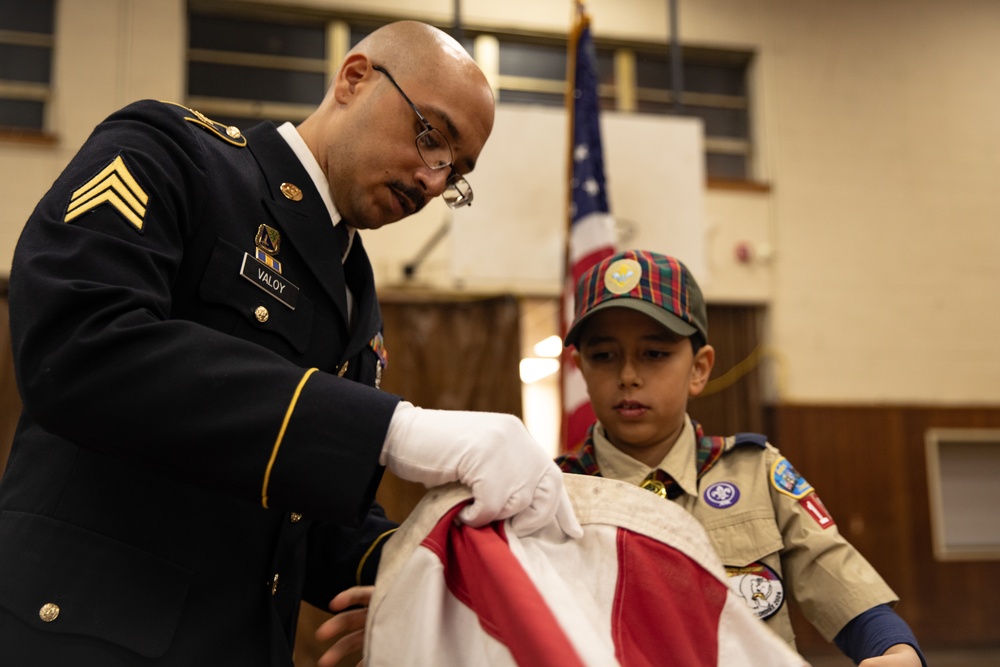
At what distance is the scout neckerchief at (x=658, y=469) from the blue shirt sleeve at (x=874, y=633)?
0.32 meters

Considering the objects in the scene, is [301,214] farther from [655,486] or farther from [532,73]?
[532,73]

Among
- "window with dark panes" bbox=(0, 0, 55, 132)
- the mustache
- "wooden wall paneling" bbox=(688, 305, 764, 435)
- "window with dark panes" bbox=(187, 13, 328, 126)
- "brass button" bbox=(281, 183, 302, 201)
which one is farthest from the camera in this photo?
"wooden wall paneling" bbox=(688, 305, 764, 435)

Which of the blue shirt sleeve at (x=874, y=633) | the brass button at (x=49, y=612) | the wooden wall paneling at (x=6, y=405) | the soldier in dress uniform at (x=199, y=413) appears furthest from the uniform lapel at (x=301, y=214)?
the wooden wall paneling at (x=6, y=405)

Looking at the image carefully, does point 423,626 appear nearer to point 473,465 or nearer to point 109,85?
point 473,465

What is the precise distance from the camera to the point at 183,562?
0.98 metres

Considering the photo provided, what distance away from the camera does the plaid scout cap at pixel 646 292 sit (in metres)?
1.50

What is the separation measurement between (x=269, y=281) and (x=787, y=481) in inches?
33.9

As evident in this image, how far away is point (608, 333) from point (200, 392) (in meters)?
0.88

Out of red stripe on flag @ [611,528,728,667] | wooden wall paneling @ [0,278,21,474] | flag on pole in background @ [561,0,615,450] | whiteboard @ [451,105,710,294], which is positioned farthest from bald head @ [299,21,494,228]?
whiteboard @ [451,105,710,294]

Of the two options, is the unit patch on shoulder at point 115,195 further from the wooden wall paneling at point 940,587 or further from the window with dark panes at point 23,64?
the wooden wall paneling at point 940,587

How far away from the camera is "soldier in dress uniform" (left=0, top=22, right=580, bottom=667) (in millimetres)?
793

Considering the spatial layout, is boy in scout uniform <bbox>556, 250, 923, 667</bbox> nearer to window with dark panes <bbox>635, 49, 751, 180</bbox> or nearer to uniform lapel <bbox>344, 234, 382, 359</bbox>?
uniform lapel <bbox>344, 234, 382, 359</bbox>

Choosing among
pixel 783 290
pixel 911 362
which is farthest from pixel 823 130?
pixel 911 362

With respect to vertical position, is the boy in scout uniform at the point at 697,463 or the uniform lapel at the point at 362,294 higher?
the uniform lapel at the point at 362,294
